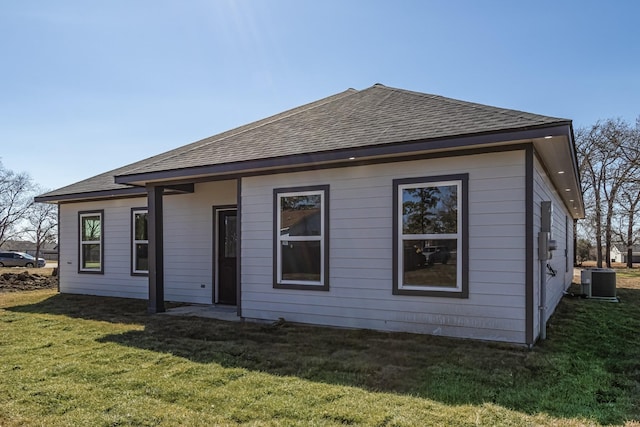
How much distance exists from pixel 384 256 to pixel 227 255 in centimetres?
418

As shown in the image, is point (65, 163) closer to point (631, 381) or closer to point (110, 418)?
point (110, 418)

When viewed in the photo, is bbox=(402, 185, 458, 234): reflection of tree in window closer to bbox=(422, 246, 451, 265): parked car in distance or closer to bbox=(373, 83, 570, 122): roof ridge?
bbox=(422, 246, 451, 265): parked car in distance

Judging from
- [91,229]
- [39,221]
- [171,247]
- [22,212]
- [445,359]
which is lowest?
[445,359]

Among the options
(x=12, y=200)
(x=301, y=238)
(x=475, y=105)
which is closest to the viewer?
(x=475, y=105)

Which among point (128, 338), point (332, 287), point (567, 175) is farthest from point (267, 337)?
point (567, 175)

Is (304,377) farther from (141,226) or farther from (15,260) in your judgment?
(15,260)

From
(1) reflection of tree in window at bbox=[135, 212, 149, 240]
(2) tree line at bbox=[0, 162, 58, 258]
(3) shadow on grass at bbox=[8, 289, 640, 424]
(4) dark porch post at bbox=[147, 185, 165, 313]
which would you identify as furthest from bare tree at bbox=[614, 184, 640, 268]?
(2) tree line at bbox=[0, 162, 58, 258]

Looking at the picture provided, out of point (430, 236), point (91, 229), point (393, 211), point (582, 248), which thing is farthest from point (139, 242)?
point (582, 248)

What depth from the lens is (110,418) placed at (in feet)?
10.4

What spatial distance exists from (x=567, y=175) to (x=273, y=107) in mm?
7880

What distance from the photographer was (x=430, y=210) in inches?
227

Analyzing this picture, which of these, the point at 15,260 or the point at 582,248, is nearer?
the point at 15,260

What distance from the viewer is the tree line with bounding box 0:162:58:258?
39.0m

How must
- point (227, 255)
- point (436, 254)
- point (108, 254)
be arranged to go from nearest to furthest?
1. point (436, 254)
2. point (227, 255)
3. point (108, 254)
